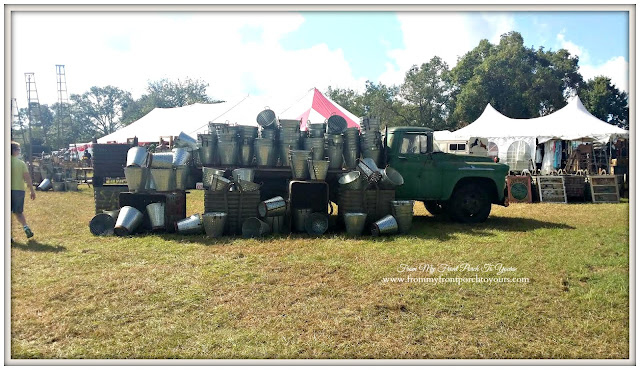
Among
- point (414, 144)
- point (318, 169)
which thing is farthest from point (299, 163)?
point (414, 144)

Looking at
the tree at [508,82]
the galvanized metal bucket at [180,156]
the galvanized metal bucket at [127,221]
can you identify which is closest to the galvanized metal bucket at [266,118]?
the galvanized metal bucket at [180,156]

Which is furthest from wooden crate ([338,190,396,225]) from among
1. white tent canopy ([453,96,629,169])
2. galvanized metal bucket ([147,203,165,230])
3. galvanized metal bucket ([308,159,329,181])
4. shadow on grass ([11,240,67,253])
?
white tent canopy ([453,96,629,169])

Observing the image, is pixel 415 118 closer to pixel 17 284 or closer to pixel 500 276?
pixel 500 276

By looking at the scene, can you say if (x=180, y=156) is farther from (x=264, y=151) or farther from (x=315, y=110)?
(x=315, y=110)

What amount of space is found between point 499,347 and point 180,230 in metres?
6.29

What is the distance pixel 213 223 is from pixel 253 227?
0.77 meters

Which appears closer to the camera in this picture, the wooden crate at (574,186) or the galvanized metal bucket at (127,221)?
the galvanized metal bucket at (127,221)

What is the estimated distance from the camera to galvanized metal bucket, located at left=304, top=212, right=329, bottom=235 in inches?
335

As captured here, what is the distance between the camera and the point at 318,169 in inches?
334

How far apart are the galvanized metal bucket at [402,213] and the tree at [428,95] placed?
20.5m

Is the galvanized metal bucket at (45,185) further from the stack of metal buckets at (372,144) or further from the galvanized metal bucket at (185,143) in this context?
the stack of metal buckets at (372,144)

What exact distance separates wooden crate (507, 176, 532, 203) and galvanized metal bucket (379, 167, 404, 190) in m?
6.95

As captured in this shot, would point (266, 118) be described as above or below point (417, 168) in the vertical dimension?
above

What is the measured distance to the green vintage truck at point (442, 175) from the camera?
968 cm
